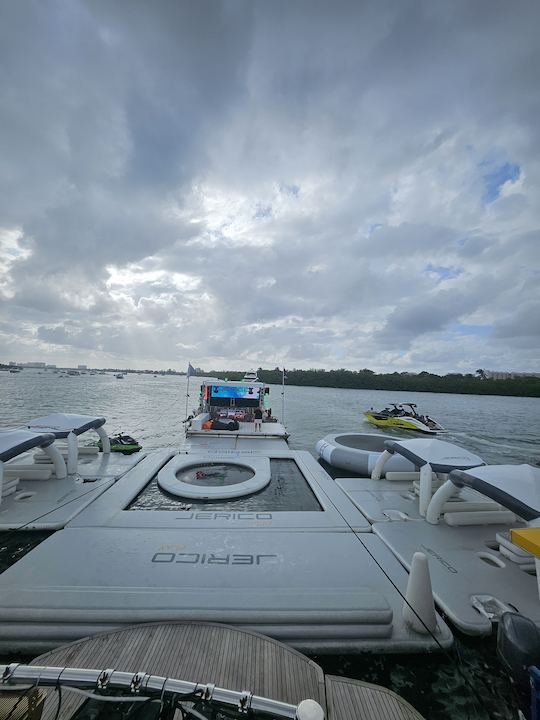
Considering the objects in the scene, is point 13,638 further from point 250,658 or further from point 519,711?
point 519,711

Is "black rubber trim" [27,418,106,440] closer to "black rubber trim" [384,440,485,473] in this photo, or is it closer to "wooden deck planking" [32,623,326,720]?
"wooden deck planking" [32,623,326,720]

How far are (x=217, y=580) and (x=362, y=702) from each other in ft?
6.61

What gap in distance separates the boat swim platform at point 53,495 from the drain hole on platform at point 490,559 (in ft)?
23.1

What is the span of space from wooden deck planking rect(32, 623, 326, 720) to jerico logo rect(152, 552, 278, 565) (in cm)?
116

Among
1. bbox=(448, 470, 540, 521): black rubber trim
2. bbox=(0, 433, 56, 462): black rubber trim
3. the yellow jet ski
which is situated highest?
bbox=(0, 433, 56, 462): black rubber trim

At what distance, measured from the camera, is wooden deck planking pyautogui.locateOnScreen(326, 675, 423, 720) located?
253 cm

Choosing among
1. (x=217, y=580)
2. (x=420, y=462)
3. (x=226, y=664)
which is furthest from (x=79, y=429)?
(x=420, y=462)

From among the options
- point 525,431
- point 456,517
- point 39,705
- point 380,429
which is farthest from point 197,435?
point 525,431

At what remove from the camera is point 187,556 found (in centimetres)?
459

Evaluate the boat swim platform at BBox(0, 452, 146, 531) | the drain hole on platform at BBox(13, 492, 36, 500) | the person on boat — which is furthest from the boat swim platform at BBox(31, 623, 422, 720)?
the person on boat

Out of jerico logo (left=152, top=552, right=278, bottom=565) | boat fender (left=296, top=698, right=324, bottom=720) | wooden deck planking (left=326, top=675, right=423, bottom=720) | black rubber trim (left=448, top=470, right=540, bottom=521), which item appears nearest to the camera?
boat fender (left=296, top=698, right=324, bottom=720)

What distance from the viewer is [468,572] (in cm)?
452

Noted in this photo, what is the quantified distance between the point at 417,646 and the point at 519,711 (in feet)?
2.84

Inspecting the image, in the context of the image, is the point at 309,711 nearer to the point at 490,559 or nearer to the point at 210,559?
the point at 210,559
